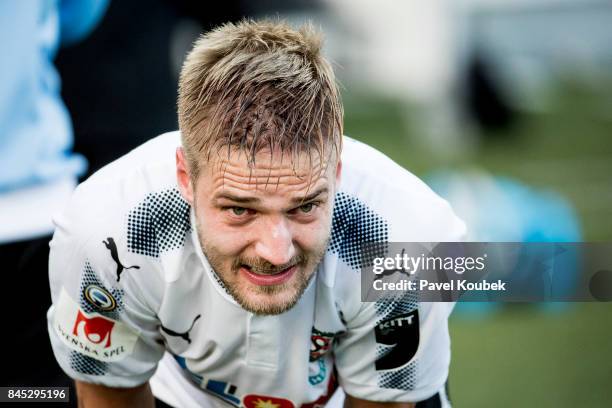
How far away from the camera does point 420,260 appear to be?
156 centimetres

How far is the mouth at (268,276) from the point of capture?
1435 millimetres

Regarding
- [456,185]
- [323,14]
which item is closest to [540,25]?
[323,14]

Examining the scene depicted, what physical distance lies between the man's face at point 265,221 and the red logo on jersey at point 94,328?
10.1 inches

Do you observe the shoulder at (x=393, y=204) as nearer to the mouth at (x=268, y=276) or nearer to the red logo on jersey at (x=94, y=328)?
the mouth at (x=268, y=276)

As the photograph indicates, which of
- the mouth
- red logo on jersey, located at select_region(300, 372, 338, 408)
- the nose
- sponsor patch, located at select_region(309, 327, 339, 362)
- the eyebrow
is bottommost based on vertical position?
red logo on jersey, located at select_region(300, 372, 338, 408)

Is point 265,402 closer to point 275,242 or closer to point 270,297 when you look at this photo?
point 270,297

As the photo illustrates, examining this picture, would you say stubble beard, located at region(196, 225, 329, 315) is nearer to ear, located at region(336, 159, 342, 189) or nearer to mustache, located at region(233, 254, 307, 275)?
mustache, located at region(233, 254, 307, 275)

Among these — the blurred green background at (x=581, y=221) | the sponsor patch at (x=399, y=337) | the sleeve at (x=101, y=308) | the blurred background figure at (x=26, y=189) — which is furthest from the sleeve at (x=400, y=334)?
the blurred green background at (x=581, y=221)

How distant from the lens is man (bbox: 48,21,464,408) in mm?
1396

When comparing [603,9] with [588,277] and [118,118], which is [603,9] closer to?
[118,118]

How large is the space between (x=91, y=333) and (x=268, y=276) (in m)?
0.38

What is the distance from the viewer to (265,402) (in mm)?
1722

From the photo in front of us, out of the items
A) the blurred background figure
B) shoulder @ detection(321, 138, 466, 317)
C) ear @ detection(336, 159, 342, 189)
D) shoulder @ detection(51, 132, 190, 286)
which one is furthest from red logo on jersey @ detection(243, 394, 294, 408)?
the blurred background figure

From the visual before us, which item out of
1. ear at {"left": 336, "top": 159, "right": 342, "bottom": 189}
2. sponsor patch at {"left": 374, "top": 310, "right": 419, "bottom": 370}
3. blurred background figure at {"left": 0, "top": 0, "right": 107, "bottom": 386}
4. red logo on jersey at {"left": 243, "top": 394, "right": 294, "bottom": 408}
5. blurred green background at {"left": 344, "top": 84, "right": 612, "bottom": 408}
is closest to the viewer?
ear at {"left": 336, "top": 159, "right": 342, "bottom": 189}
